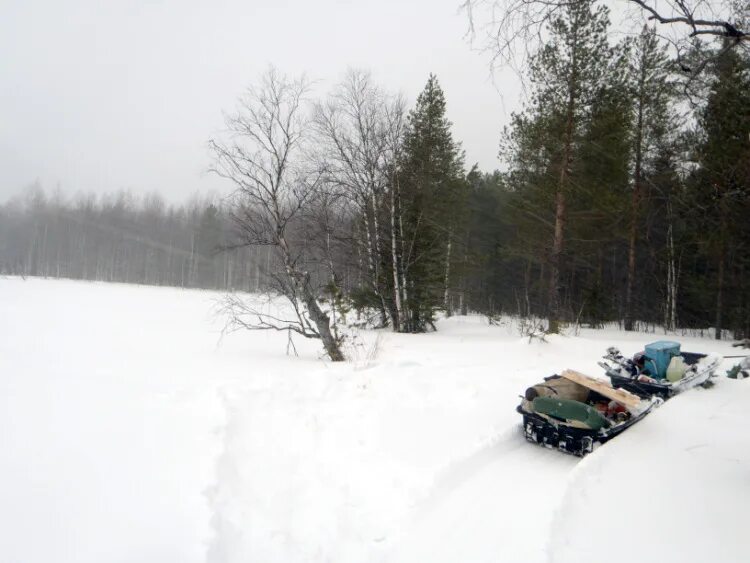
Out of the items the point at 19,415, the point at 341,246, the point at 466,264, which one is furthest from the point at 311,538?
the point at 466,264

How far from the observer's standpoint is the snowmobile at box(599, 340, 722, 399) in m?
5.79

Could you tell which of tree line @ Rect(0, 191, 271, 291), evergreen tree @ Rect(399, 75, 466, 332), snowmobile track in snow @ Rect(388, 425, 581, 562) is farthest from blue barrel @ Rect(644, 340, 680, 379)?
tree line @ Rect(0, 191, 271, 291)

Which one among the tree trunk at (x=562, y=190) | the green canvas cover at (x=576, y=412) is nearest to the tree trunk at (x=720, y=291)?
the tree trunk at (x=562, y=190)

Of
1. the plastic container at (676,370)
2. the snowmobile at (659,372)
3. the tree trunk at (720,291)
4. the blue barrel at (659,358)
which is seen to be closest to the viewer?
the snowmobile at (659,372)

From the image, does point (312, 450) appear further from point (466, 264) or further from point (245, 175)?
point (466, 264)

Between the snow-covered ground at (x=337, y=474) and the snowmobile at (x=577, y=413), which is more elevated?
the snowmobile at (x=577, y=413)

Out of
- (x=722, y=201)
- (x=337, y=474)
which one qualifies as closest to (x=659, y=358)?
(x=722, y=201)

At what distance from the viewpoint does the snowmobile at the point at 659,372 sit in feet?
19.0

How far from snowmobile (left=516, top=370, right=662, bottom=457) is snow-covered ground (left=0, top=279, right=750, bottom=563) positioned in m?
0.18

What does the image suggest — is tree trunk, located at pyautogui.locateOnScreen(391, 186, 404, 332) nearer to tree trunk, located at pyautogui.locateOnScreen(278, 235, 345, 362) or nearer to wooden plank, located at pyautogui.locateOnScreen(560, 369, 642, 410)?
tree trunk, located at pyautogui.locateOnScreen(278, 235, 345, 362)

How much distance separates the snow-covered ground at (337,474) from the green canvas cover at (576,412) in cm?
27

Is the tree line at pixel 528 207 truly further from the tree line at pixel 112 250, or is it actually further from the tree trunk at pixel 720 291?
the tree line at pixel 112 250

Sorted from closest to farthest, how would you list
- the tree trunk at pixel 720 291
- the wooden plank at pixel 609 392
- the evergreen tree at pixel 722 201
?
the wooden plank at pixel 609 392 < the evergreen tree at pixel 722 201 < the tree trunk at pixel 720 291

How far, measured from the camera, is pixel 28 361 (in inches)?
257
